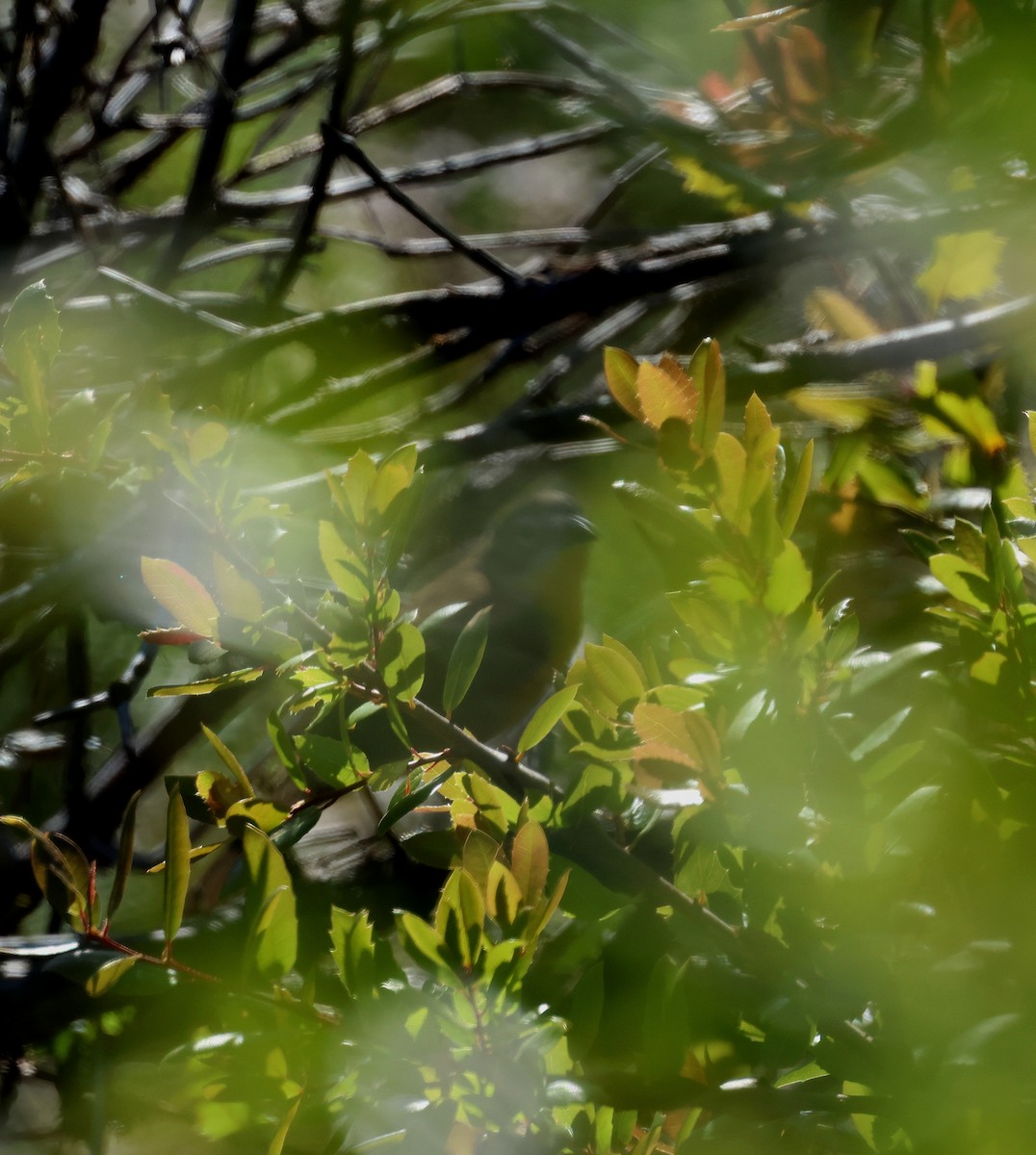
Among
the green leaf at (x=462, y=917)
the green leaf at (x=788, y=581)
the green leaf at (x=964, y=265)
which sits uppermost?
the green leaf at (x=964, y=265)

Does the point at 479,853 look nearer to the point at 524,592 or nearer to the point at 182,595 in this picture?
the point at 182,595

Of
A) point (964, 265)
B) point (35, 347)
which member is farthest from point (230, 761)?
point (964, 265)

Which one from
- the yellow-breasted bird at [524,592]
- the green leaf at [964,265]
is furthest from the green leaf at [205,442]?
the yellow-breasted bird at [524,592]

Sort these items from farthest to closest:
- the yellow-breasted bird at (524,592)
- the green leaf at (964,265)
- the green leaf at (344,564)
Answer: the yellow-breasted bird at (524,592), the green leaf at (964,265), the green leaf at (344,564)

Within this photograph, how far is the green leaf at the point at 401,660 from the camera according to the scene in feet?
1.79

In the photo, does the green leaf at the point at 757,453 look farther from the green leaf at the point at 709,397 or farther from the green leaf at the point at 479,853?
the green leaf at the point at 479,853

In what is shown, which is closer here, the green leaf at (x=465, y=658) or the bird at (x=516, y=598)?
the green leaf at (x=465, y=658)

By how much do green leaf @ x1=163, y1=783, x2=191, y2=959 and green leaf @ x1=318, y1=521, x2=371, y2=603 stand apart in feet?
0.46

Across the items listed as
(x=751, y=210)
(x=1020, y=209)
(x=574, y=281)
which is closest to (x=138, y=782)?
(x=574, y=281)

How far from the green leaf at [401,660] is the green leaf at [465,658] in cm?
3

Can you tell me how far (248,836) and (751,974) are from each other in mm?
270

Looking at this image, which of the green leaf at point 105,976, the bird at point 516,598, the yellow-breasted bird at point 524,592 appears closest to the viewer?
the green leaf at point 105,976

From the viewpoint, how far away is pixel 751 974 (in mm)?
530

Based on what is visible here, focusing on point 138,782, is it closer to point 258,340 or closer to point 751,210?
point 258,340
